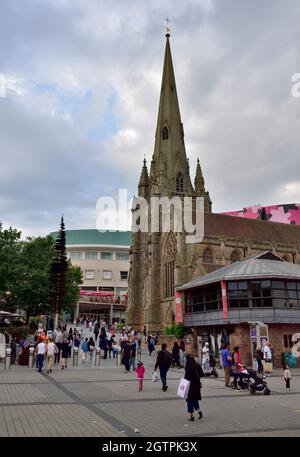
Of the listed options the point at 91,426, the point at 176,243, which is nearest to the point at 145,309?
the point at 176,243

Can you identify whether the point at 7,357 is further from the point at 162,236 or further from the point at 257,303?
the point at 162,236

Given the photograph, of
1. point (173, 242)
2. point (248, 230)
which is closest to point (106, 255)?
point (248, 230)

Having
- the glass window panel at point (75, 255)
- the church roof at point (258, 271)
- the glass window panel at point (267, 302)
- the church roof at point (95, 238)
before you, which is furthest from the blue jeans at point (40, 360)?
the church roof at point (95, 238)

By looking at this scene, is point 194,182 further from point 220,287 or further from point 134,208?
point 220,287

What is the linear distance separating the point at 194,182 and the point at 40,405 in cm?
5831

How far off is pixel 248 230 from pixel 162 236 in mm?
13166

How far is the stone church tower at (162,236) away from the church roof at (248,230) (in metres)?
5.26

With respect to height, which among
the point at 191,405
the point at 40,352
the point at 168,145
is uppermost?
the point at 168,145

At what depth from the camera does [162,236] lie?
187ft

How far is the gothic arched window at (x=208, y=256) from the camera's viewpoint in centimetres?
5366

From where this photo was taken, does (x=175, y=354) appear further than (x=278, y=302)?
No

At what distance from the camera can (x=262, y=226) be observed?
6362 centimetres

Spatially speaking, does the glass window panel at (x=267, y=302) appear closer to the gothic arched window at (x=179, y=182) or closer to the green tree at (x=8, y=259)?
the green tree at (x=8, y=259)

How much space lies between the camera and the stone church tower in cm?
5375
